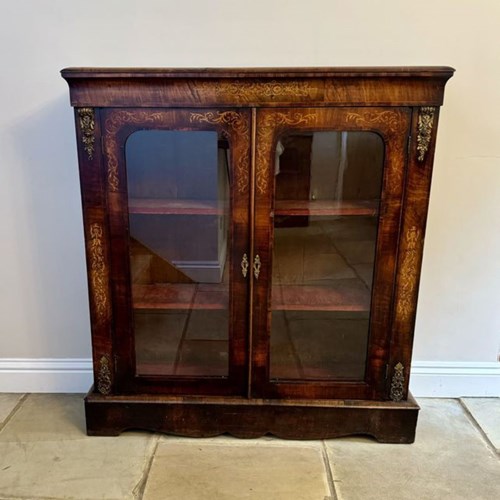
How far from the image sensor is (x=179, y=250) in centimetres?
168

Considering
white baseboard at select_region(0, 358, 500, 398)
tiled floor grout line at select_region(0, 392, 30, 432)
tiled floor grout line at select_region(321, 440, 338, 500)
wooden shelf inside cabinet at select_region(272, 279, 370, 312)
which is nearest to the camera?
tiled floor grout line at select_region(321, 440, 338, 500)

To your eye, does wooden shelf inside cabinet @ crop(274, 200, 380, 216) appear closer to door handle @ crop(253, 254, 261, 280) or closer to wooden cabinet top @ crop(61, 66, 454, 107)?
door handle @ crop(253, 254, 261, 280)

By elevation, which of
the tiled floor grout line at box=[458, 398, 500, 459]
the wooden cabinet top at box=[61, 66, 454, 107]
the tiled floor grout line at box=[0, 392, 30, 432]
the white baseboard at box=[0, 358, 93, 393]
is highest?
the wooden cabinet top at box=[61, 66, 454, 107]

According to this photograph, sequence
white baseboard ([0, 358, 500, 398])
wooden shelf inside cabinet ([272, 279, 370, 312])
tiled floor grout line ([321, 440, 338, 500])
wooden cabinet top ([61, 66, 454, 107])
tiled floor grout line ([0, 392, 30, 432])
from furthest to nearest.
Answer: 1. white baseboard ([0, 358, 500, 398])
2. tiled floor grout line ([0, 392, 30, 432])
3. wooden shelf inside cabinet ([272, 279, 370, 312])
4. tiled floor grout line ([321, 440, 338, 500])
5. wooden cabinet top ([61, 66, 454, 107])

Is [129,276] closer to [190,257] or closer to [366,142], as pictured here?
[190,257]

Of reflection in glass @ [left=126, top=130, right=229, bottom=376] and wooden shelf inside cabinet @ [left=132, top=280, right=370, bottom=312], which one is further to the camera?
wooden shelf inside cabinet @ [left=132, top=280, right=370, bottom=312]

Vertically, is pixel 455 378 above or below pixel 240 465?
above

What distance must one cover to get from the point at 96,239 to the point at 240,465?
0.96 m

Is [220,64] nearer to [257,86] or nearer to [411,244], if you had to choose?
[257,86]

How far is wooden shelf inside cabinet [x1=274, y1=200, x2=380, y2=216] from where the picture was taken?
61.5 inches

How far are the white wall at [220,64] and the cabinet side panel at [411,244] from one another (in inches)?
16.0

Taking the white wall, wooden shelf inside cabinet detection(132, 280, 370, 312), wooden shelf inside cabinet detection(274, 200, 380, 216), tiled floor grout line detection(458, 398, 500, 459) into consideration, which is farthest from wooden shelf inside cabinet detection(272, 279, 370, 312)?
tiled floor grout line detection(458, 398, 500, 459)

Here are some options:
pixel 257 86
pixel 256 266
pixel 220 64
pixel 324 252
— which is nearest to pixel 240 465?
pixel 256 266

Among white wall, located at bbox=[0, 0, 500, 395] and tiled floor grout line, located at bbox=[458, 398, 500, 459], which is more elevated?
white wall, located at bbox=[0, 0, 500, 395]
